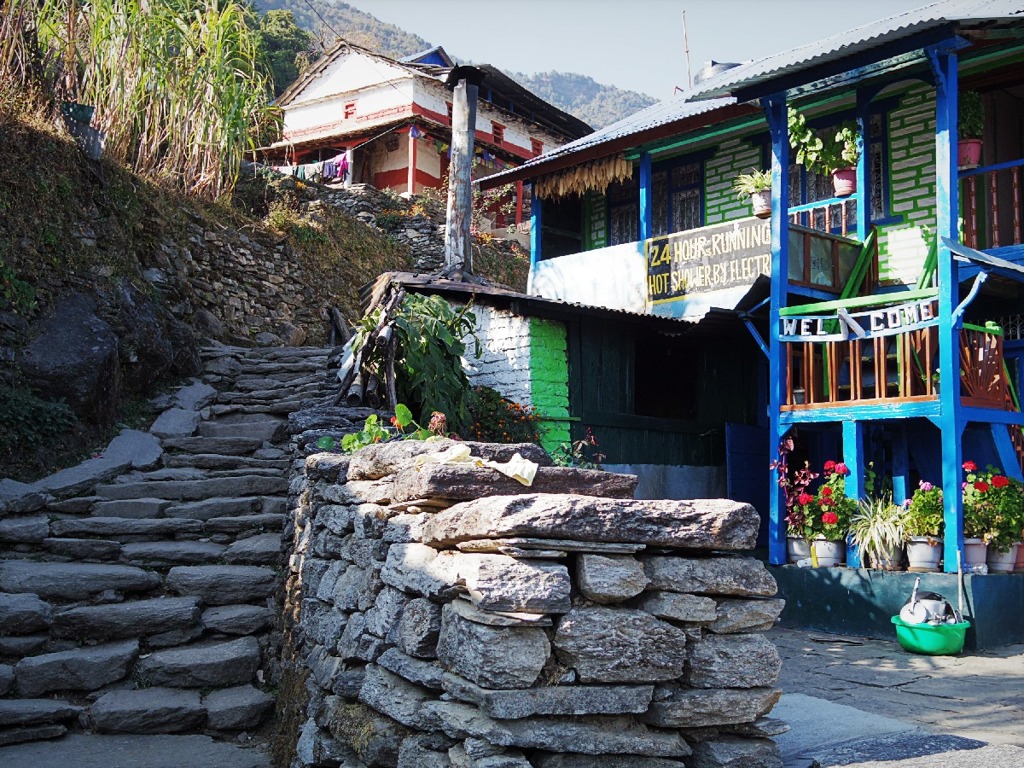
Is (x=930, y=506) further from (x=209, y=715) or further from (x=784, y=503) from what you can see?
(x=209, y=715)

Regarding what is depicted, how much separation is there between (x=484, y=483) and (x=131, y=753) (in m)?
2.85

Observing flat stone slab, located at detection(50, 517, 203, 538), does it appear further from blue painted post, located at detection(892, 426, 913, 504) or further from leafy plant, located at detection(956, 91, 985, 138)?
leafy plant, located at detection(956, 91, 985, 138)

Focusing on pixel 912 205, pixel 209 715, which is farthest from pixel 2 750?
pixel 912 205

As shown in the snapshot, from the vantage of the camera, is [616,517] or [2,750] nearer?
[616,517]

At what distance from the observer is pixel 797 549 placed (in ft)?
29.5

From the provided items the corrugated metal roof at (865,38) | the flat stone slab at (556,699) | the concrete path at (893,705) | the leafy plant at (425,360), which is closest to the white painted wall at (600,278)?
the corrugated metal roof at (865,38)

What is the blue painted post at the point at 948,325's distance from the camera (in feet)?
26.0

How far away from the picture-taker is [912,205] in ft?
35.2

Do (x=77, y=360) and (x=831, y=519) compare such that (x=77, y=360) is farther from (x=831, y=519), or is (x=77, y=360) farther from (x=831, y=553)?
(x=831, y=553)

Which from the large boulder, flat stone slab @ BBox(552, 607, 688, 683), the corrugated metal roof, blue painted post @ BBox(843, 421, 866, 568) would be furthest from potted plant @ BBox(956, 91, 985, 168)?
the large boulder

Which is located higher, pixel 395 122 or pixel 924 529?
pixel 395 122

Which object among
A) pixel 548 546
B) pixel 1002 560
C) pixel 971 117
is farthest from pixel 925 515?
pixel 548 546

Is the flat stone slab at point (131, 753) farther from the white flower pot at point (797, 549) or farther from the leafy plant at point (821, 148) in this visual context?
the leafy plant at point (821, 148)

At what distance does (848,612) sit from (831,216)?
525cm
